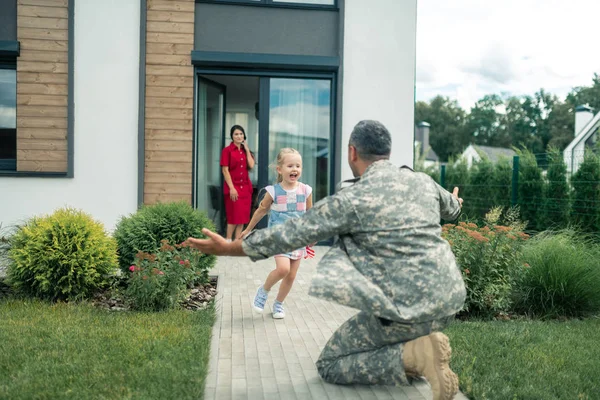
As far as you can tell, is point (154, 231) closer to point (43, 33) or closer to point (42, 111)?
point (42, 111)

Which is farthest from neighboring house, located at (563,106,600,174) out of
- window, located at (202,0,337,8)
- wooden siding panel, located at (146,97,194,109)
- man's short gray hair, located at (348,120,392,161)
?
man's short gray hair, located at (348,120,392,161)

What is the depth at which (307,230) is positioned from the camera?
135 inches

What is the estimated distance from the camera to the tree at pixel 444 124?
8331 cm

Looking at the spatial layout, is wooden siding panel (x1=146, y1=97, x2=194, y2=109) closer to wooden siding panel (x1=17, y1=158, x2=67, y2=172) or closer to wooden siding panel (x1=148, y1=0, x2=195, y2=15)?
wooden siding panel (x1=148, y1=0, x2=195, y2=15)

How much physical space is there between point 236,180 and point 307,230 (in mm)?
6801

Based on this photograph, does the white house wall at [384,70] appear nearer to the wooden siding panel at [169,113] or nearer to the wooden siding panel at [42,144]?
the wooden siding panel at [169,113]

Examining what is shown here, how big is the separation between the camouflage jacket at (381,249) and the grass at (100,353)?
1031 mm

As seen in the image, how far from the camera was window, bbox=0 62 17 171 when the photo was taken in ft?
32.5

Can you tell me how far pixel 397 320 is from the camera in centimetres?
342

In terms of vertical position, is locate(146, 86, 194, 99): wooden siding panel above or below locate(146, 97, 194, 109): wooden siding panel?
above

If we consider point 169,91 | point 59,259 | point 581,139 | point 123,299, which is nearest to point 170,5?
point 169,91

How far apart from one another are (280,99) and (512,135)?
74.1 meters

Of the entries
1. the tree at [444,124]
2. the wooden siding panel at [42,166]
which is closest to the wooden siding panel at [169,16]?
the wooden siding panel at [42,166]

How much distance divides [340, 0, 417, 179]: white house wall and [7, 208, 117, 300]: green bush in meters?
5.08
